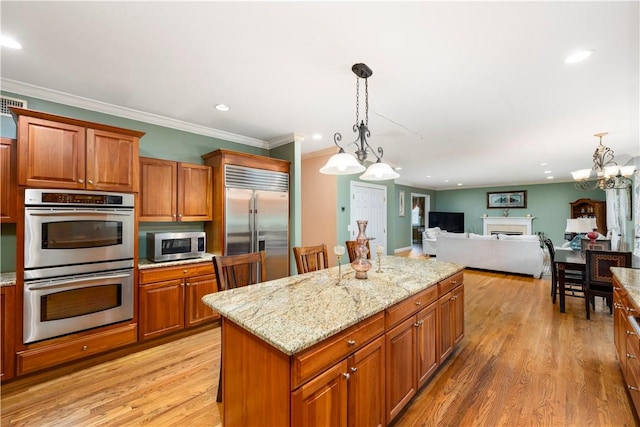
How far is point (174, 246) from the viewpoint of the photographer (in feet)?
9.75

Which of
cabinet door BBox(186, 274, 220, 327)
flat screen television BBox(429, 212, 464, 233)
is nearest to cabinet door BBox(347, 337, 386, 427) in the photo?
cabinet door BBox(186, 274, 220, 327)

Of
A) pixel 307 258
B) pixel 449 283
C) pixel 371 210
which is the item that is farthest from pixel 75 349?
pixel 371 210

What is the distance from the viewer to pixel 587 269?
3279mm

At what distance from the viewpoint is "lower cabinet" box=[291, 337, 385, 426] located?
111 cm

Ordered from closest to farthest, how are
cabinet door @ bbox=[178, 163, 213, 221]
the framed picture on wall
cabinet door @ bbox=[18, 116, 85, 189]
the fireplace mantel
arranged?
cabinet door @ bbox=[18, 116, 85, 189] < cabinet door @ bbox=[178, 163, 213, 221] < the fireplace mantel < the framed picture on wall

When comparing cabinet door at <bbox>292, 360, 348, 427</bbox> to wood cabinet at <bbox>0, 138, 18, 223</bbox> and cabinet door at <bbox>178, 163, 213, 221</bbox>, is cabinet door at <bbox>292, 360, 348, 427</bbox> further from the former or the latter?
wood cabinet at <bbox>0, 138, 18, 223</bbox>

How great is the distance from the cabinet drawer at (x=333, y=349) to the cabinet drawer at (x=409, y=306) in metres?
0.10

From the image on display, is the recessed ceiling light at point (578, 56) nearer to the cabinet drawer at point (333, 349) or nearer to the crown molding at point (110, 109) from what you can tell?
the cabinet drawer at point (333, 349)

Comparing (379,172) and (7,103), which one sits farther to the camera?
(7,103)

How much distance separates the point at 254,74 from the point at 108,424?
2.75 meters

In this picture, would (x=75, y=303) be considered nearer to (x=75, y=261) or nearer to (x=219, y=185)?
(x=75, y=261)

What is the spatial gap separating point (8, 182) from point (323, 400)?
3.03 metres

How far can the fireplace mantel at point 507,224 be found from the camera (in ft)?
30.0

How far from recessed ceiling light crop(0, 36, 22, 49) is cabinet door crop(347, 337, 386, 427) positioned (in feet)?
9.78
